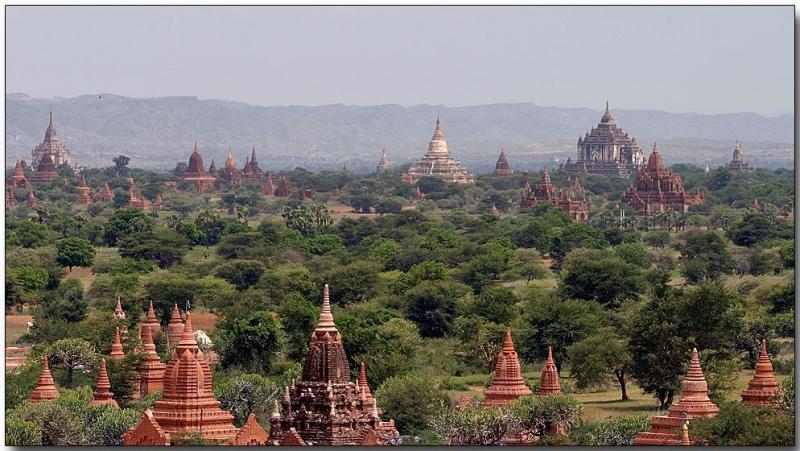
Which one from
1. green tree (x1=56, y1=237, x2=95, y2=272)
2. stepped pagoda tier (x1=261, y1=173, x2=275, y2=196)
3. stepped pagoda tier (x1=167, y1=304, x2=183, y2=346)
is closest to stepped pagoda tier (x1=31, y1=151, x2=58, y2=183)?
stepped pagoda tier (x1=261, y1=173, x2=275, y2=196)

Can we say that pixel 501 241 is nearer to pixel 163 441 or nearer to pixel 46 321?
→ pixel 46 321

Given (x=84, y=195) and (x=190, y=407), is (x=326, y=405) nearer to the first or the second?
(x=190, y=407)

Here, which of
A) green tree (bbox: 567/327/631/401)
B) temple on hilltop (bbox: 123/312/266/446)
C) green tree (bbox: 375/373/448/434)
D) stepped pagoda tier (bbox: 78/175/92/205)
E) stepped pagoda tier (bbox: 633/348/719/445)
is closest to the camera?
stepped pagoda tier (bbox: 633/348/719/445)

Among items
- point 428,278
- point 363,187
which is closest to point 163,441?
point 428,278

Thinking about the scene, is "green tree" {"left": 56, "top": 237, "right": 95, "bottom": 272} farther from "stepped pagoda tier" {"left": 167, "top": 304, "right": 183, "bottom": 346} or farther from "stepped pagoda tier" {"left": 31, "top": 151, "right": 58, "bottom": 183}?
"stepped pagoda tier" {"left": 31, "top": 151, "right": 58, "bottom": 183}

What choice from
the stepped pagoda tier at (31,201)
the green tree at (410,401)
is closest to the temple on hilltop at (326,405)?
the green tree at (410,401)

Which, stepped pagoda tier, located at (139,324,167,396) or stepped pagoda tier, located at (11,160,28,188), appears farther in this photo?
stepped pagoda tier, located at (11,160,28,188)
